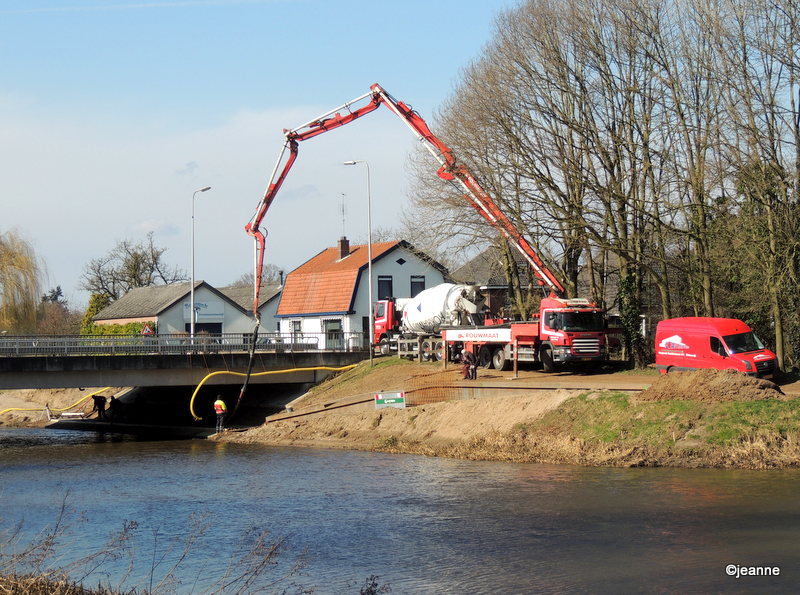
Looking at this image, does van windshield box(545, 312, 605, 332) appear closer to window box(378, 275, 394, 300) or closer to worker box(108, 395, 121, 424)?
worker box(108, 395, 121, 424)

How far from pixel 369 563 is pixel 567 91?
26919 mm

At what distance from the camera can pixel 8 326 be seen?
54250 millimetres

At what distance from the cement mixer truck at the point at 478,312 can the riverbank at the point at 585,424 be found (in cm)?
131

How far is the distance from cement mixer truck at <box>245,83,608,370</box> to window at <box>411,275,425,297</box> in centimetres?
1772

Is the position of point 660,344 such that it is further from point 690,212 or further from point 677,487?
point 677,487

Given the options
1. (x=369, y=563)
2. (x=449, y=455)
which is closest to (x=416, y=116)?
(x=449, y=455)

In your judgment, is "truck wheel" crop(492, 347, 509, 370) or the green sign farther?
"truck wheel" crop(492, 347, 509, 370)

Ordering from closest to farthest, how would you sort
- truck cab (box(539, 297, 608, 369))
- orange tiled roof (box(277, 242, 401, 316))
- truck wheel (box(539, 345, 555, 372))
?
truck cab (box(539, 297, 608, 369)) < truck wheel (box(539, 345, 555, 372)) < orange tiled roof (box(277, 242, 401, 316))

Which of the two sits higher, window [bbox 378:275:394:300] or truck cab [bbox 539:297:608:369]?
window [bbox 378:275:394:300]

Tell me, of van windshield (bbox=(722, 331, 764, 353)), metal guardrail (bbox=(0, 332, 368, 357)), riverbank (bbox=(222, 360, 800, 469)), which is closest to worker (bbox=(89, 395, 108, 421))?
metal guardrail (bbox=(0, 332, 368, 357))

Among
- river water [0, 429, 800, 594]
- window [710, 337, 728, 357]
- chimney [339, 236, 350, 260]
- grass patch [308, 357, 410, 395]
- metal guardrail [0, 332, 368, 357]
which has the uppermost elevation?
chimney [339, 236, 350, 260]

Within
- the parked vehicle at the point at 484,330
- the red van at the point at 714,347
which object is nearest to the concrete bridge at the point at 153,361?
the parked vehicle at the point at 484,330

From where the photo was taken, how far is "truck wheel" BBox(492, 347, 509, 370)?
41138 mm

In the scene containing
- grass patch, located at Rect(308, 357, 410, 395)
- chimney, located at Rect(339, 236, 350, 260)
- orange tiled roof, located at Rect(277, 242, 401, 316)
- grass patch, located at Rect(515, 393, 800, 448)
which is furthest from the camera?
chimney, located at Rect(339, 236, 350, 260)
